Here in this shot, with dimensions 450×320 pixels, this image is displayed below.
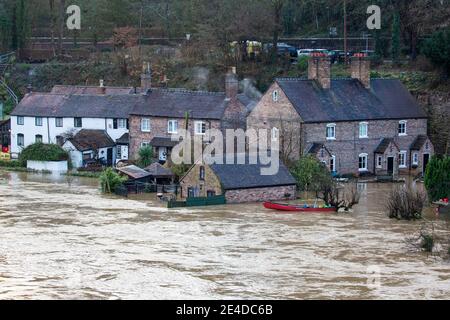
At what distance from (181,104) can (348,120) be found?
10.1 m

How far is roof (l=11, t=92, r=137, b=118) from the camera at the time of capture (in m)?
68.1

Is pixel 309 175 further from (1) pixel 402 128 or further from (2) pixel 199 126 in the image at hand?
(2) pixel 199 126

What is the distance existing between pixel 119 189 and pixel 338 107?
43.4ft

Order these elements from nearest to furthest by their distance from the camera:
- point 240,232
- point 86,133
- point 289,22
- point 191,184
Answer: point 240,232 → point 191,184 → point 86,133 → point 289,22

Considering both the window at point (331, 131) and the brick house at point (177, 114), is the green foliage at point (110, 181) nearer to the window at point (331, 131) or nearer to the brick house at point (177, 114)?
the brick house at point (177, 114)

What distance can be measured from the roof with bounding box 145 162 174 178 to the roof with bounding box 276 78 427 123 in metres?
7.63

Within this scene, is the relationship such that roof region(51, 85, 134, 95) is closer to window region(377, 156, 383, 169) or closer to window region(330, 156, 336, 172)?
window region(330, 156, 336, 172)

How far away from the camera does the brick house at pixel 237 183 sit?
52.1 meters

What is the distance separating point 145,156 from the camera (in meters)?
62.1

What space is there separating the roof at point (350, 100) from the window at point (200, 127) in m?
5.51

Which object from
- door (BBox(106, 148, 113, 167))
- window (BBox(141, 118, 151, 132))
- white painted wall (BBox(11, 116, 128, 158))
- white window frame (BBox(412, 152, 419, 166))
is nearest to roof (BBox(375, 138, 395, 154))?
white window frame (BBox(412, 152, 419, 166))
